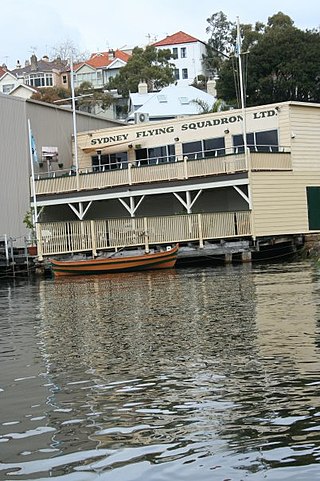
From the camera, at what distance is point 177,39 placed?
4783 inches

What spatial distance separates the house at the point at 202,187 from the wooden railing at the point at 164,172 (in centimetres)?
5

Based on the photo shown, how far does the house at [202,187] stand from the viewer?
128 ft

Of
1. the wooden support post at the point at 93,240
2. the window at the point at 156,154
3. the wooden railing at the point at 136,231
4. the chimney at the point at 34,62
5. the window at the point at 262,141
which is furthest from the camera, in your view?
the chimney at the point at 34,62

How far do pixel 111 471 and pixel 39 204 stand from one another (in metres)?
38.7

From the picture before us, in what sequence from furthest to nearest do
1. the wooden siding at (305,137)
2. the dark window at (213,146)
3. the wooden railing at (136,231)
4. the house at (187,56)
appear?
the house at (187,56) → the dark window at (213,146) → the wooden siding at (305,137) → the wooden railing at (136,231)

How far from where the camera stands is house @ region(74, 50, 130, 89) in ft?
415

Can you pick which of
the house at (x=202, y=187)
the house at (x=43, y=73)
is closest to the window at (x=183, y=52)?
the house at (x=43, y=73)

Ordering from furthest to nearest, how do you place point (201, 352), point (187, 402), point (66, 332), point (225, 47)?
1. point (225, 47)
2. point (66, 332)
3. point (201, 352)
4. point (187, 402)

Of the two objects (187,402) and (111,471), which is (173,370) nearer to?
(187,402)

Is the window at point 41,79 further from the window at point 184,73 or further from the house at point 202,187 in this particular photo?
the house at point 202,187

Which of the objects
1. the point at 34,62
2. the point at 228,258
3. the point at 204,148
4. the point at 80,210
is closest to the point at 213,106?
the point at 204,148

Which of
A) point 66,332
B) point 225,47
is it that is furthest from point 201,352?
point 225,47

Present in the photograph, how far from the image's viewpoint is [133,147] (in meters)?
47.3

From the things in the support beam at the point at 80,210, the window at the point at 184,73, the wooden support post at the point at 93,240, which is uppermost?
the window at the point at 184,73
